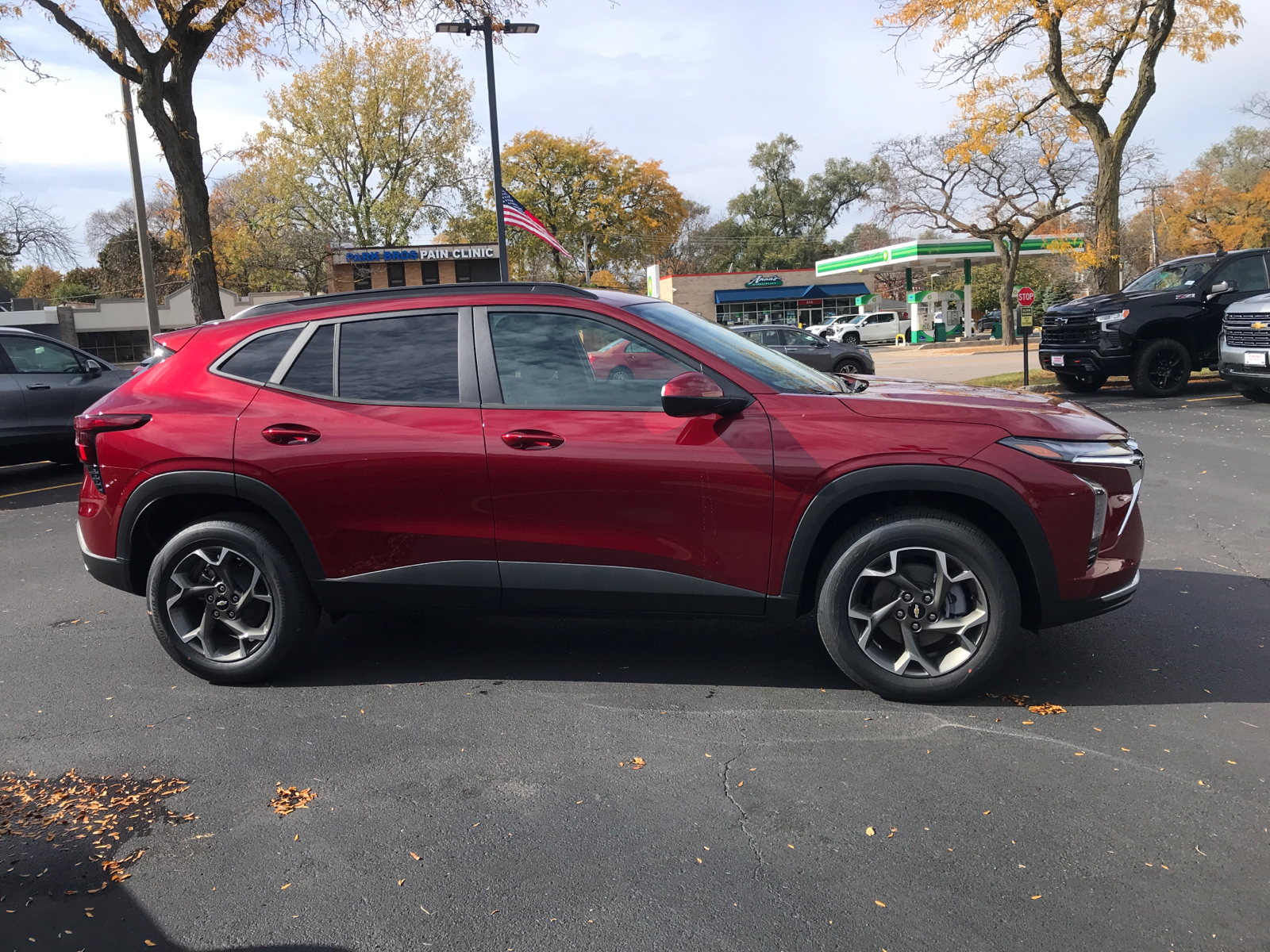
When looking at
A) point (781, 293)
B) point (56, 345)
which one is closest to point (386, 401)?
point (56, 345)

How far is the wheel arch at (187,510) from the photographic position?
4164 mm

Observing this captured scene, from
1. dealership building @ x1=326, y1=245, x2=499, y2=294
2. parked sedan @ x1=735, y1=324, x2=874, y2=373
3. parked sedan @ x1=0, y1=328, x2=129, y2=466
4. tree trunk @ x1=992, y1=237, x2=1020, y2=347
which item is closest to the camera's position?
parked sedan @ x1=0, y1=328, x2=129, y2=466

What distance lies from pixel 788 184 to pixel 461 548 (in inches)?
3283

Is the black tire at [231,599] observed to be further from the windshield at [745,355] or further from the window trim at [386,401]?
the windshield at [745,355]

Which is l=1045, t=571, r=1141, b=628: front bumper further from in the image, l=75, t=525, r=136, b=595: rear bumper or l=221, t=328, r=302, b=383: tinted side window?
l=75, t=525, r=136, b=595: rear bumper

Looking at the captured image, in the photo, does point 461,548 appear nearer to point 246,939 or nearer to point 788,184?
point 246,939

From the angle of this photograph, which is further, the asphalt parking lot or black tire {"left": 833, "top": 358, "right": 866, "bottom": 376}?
black tire {"left": 833, "top": 358, "right": 866, "bottom": 376}

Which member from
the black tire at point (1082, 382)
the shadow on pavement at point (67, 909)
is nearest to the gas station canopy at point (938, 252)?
the black tire at point (1082, 382)

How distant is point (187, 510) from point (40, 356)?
8.21 meters

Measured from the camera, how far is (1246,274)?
1419cm

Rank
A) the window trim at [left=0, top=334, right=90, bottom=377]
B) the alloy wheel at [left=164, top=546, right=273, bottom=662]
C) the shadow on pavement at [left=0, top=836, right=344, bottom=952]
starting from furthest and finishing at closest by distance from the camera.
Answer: the window trim at [left=0, top=334, right=90, bottom=377] < the alloy wheel at [left=164, top=546, right=273, bottom=662] < the shadow on pavement at [left=0, top=836, right=344, bottom=952]

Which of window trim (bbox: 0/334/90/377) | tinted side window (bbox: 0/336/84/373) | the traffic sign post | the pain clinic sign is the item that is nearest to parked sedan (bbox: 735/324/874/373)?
the traffic sign post

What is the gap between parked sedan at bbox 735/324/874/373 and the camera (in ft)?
66.9

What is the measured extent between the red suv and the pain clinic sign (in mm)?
40621
